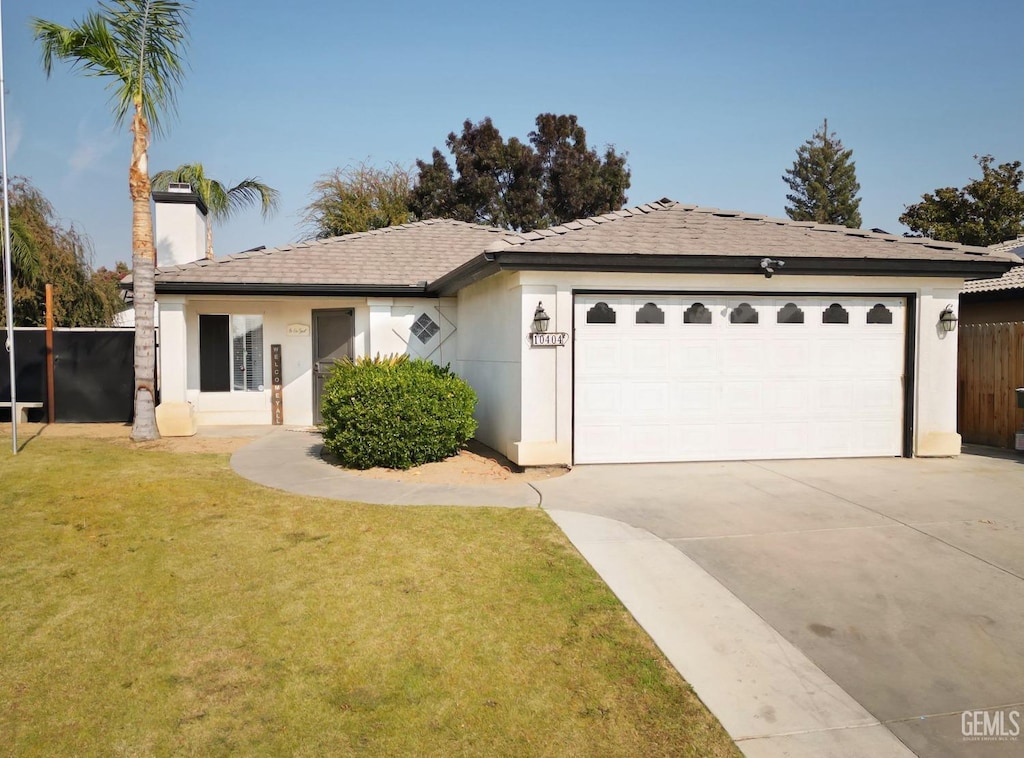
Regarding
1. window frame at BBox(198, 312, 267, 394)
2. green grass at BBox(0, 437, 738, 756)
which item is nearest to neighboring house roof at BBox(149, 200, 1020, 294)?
window frame at BBox(198, 312, 267, 394)

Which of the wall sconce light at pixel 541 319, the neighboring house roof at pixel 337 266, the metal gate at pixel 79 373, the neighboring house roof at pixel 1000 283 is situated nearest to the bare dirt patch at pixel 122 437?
the metal gate at pixel 79 373

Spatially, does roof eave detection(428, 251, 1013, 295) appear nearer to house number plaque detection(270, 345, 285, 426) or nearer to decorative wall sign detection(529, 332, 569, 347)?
decorative wall sign detection(529, 332, 569, 347)

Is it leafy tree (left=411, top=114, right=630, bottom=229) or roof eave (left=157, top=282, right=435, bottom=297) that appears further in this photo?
leafy tree (left=411, top=114, right=630, bottom=229)

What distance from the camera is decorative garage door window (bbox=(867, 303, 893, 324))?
9672mm

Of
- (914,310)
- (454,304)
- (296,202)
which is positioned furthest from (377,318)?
(296,202)

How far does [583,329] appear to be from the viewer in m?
9.04

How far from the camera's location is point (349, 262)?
45.2ft

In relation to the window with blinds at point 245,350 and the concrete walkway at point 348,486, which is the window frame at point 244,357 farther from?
the concrete walkway at point 348,486

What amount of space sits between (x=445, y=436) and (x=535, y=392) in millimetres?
1429

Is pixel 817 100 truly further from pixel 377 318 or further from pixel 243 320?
pixel 243 320

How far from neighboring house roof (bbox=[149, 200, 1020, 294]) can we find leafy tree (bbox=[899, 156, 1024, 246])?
21.3 meters

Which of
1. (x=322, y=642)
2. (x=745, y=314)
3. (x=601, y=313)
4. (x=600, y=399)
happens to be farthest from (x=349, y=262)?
(x=322, y=642)

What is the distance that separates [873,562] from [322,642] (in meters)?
4.17

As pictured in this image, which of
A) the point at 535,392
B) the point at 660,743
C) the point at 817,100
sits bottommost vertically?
the point at 660,743
